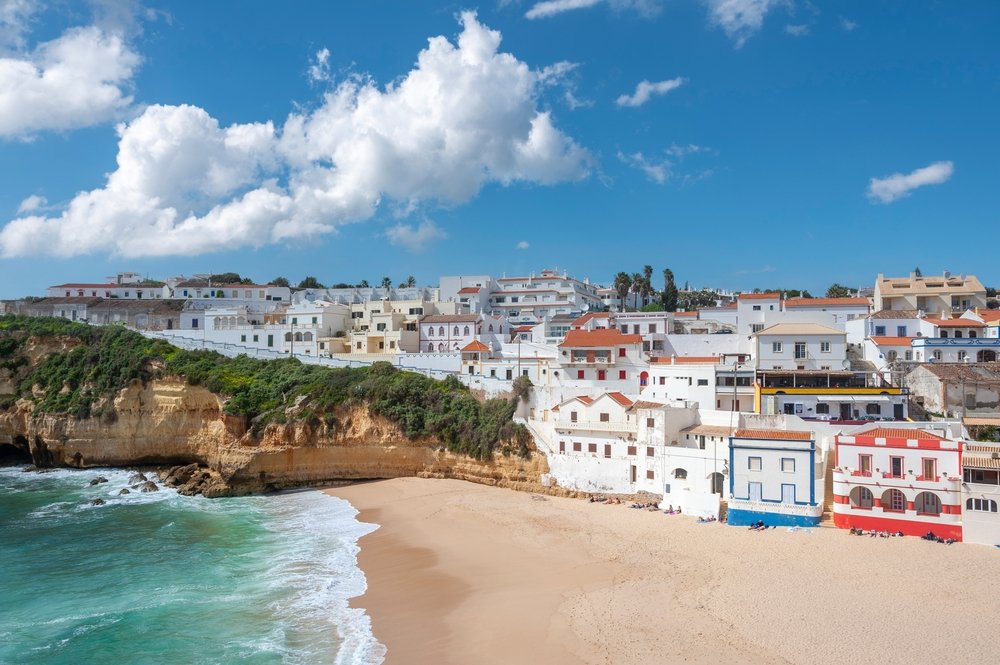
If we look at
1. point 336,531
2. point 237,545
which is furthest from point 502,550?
point 237,545

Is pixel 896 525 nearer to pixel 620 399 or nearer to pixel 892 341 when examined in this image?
pixel 620 399

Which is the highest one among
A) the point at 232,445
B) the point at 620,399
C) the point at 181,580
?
the point at 620,399

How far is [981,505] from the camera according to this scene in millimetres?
22547

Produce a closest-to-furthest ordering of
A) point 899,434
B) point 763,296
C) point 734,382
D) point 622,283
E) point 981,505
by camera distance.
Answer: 1. point 981,505
2. point 899,434
3. point 734,382
4. point 763,296
5. point 622,283

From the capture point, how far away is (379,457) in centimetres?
3731

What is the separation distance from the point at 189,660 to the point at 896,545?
2327 cm

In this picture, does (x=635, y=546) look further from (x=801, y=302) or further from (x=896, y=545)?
(x=801, y=302)

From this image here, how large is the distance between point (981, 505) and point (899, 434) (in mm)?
3659

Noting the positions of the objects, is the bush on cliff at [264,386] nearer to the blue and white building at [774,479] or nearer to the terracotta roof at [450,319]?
the blue and white building at [774,479]

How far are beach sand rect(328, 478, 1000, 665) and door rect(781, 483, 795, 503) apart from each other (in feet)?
4.58

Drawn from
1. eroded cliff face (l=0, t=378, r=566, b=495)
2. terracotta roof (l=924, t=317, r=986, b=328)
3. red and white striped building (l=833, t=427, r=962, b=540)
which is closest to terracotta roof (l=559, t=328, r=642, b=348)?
eroded cliff face (l=0, t=378, r=566, b=495)

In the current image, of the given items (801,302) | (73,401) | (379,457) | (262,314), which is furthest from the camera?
(262,314)

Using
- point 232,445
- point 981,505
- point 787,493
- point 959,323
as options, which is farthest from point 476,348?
point 959,323

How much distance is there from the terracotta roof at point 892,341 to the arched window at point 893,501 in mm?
18372
